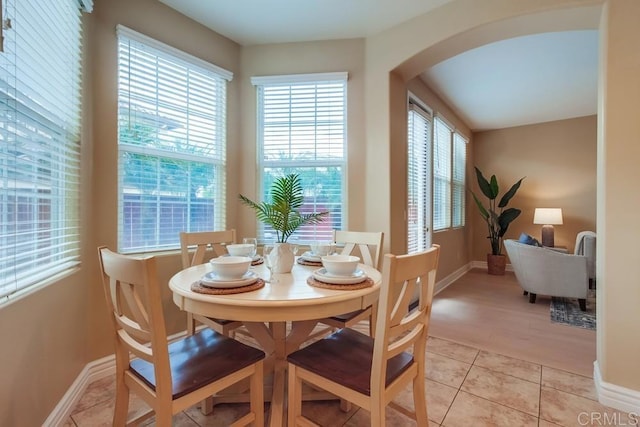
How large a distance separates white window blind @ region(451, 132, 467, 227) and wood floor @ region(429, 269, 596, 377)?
4.32ft

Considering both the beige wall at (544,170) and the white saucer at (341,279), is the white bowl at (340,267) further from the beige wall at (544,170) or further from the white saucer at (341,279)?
the beige wall at (544,170)

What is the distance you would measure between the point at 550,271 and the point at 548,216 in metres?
2.00

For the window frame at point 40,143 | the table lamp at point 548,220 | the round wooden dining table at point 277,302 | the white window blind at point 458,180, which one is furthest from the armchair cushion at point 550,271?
the window frame at point 40,143

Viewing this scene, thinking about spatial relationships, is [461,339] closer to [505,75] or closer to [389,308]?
[389,308]

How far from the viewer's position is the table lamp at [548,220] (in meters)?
4.69

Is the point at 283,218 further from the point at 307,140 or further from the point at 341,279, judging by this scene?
the point at 307,140

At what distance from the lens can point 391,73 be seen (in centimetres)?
260

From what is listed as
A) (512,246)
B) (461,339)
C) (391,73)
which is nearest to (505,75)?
(391,73)

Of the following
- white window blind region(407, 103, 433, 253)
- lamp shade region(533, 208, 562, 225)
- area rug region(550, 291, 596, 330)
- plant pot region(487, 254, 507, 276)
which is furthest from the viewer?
plant pot region(487, 254, 507, 276)

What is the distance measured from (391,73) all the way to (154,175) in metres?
2.21

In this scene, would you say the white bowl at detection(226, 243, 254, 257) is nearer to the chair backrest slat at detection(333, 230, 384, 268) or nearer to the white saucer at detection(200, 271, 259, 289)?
the white saucer at detection(200, 271, 259, 289)

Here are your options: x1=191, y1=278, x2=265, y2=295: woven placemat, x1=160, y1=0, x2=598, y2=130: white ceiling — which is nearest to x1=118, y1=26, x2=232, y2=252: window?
x1=160, y1=0, x2=598, y2=130: white ceiling

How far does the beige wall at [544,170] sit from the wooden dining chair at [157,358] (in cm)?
545

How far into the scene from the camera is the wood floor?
88.7 inches
